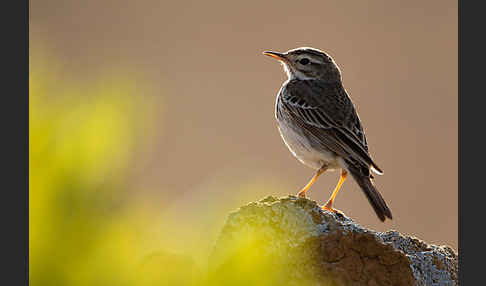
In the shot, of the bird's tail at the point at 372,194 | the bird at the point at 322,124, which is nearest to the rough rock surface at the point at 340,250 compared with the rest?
the bird's tail at the point at 372,194

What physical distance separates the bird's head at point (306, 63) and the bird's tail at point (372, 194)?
2.37 m

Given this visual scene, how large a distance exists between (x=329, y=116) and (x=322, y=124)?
0.67 feet

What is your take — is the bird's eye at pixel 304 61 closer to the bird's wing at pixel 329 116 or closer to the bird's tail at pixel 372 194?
the bird's wing at pixel 329 116

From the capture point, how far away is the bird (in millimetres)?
6711

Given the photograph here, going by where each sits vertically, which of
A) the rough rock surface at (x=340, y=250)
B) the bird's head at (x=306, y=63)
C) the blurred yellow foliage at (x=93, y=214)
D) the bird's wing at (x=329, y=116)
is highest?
the bird's head at (x=306, y=63)

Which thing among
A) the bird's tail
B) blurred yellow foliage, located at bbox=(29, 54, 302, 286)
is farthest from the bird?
blurred yellow foliage, located at bbox=(29, 54, 302, 286)

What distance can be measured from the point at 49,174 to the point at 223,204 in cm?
37

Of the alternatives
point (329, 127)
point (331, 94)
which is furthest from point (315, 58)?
point (329, 127)

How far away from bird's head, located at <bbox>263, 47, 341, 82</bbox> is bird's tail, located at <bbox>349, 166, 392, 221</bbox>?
237 centimetres

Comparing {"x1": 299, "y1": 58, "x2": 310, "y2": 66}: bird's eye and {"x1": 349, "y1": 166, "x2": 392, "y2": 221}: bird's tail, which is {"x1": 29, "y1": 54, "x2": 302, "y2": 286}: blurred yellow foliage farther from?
{"x1": 299, "y1": 58, "x2": 310, "y2": 66}: bird's eye

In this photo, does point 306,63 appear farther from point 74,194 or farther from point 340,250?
point 74,194

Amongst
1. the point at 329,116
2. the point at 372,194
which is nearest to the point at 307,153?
the point at 329,116

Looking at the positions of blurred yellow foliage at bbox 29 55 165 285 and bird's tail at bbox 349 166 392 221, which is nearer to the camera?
blurred yellow foliage at bbox 29 55 165 285

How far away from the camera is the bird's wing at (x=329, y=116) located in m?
6.92
